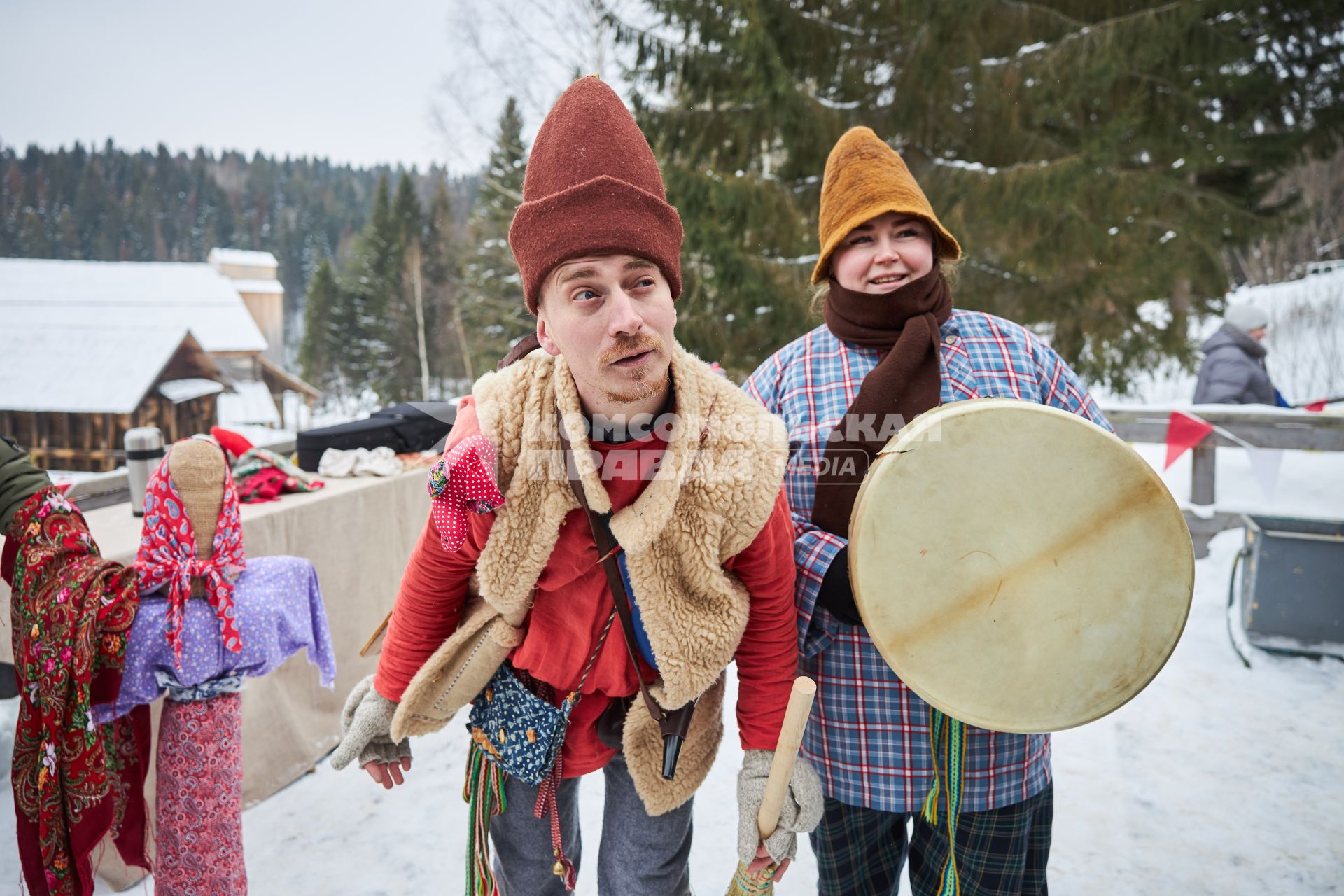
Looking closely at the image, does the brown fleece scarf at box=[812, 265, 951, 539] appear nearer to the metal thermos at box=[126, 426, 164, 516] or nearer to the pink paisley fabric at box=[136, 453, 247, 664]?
the pink paisley fabric at box=[136, 453, 247, 664]

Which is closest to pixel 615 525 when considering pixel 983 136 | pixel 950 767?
pixel 950 767

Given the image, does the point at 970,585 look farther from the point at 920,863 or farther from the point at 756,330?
the point at 756,330

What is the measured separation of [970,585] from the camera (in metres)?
1.16

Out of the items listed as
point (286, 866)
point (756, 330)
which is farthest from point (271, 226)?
point (286, 866)

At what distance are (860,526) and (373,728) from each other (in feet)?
3.12

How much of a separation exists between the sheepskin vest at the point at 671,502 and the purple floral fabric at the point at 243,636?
102cm

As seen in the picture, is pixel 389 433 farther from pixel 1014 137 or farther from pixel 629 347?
pixel 1014 137

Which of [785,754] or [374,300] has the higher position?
[374,300]

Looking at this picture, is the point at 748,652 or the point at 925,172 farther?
the point at 925,172

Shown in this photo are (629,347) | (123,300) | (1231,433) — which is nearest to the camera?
(629,347)

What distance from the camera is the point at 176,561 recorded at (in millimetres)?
1710

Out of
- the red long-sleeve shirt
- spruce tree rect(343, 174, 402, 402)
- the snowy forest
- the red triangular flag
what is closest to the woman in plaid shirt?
the red long-sleeve shirt

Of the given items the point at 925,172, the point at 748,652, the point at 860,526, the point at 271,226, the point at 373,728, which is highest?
the point at 271,226

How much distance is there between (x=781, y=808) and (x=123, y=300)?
433 inches
